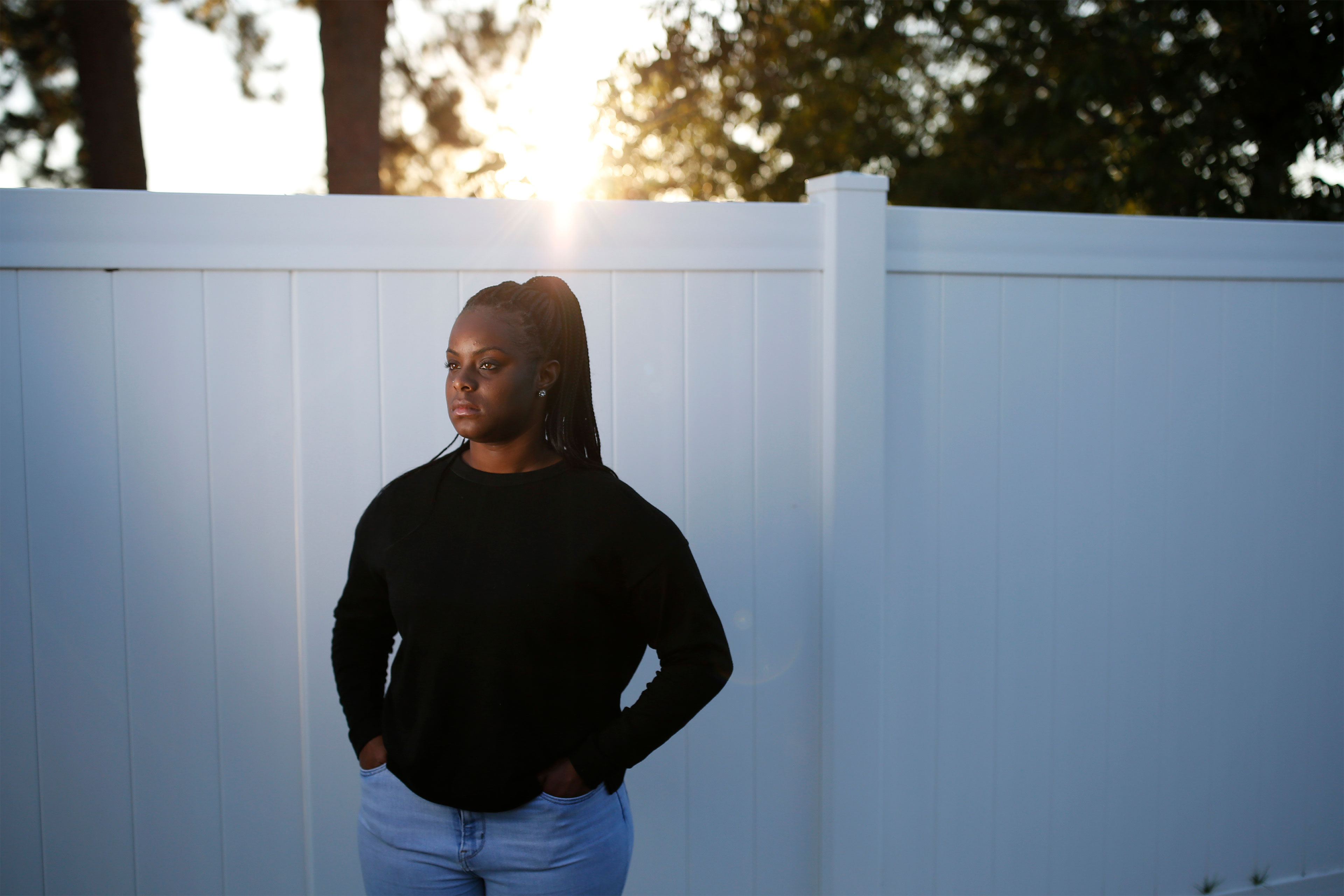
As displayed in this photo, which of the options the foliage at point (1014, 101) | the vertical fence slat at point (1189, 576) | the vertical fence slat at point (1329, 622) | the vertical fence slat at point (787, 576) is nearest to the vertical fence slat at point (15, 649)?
the vertical fence slat at point (787, 576)

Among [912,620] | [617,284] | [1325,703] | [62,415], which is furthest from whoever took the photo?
[1325,703]

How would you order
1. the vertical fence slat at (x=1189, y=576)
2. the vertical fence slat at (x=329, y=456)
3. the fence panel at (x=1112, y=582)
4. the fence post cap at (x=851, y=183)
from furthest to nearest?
1. the vertical fence slat at (x=1189, y=576)
2. the fence panel at (x=1112, y=582)
3. the fence post cap at (x=851, y=183)
4. the vertical fence slat at (x=329, y=456)

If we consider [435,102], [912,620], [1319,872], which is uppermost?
[435,102]

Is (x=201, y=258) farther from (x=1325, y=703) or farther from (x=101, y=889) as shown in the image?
(x=1325, y=703)

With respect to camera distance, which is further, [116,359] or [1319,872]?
[1319,872]

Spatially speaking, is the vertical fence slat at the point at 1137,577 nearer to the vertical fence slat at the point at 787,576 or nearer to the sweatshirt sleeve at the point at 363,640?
the vertical fence slat at the point at 787,576

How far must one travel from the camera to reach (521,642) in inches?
66.5

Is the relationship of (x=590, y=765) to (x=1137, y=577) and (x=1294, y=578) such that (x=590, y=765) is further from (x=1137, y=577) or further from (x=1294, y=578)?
(x=1294, y=578)

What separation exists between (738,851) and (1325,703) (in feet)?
6.42

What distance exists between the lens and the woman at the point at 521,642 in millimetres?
1698

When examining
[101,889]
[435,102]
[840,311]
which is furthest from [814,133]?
[101,889]

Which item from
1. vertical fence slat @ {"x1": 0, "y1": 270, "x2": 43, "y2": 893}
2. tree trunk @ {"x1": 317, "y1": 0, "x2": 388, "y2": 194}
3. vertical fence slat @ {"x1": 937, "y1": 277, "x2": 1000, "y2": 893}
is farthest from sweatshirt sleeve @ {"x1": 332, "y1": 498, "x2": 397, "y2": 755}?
tree trunk @ {"x1": 317, "y1": 0, "x2": 388, "y2": 194}

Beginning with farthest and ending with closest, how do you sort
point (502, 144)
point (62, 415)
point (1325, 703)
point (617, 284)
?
point (502, 144) → point (1325, 703) → point (617, 284) → point (62, 415)

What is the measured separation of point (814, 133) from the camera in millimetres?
7855
